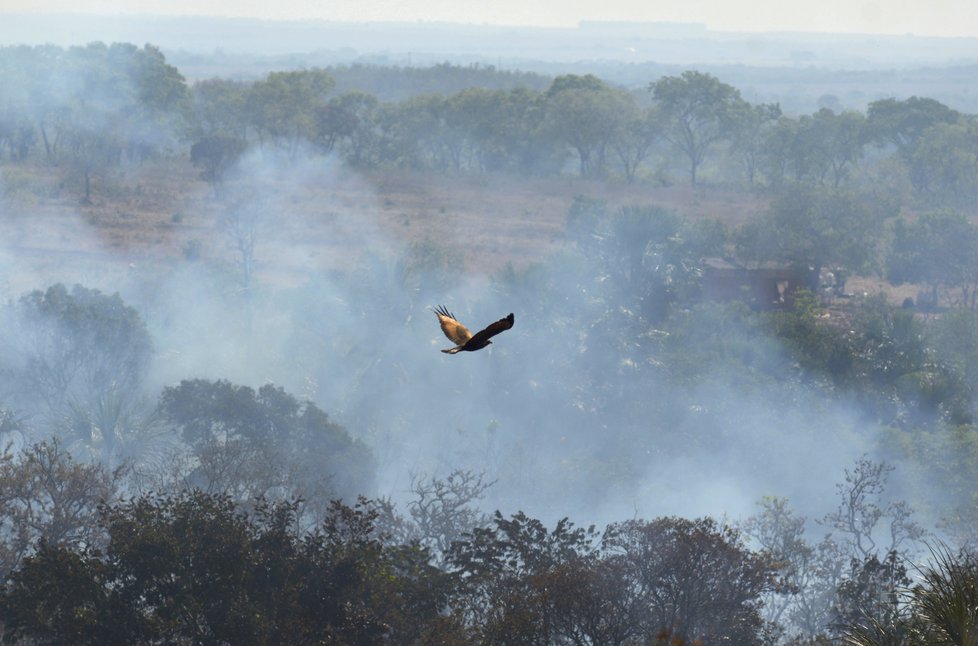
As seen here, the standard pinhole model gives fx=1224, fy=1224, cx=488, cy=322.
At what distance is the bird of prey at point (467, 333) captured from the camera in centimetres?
726

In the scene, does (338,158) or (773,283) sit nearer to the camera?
(773,283)

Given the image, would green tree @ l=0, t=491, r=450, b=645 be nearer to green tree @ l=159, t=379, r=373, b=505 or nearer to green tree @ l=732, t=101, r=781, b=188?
green tree @ l=159, t=379, r=373, b=505

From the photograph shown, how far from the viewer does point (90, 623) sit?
12.8 metres

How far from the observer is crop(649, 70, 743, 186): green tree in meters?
61.4

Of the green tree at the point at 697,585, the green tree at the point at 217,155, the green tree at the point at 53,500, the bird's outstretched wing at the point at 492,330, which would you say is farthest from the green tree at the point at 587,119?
the bird's outstretched wing at the point at 492,330

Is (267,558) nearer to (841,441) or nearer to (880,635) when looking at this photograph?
(880,635)

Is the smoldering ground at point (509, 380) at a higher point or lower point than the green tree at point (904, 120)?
lower

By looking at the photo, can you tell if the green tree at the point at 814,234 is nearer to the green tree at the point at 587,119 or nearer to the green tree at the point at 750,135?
the green tree at the point at 587,119

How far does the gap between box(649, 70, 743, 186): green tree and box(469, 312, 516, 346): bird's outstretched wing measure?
54.5 m

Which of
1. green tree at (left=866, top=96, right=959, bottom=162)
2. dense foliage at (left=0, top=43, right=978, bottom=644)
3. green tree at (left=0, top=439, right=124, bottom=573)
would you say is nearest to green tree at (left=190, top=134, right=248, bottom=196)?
dense foliage at (left=0, top=43, right=978, bottom=644)

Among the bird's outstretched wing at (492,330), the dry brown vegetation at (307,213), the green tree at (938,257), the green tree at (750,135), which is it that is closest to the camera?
the bird's outstretched wing at (492,330)

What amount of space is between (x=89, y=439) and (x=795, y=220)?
25114 millimetres

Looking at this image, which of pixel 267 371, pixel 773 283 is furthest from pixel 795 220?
pixel 267 371

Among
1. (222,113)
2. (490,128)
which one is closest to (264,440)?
(490,128)
